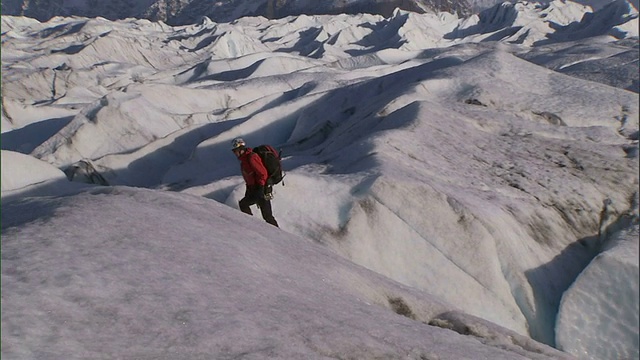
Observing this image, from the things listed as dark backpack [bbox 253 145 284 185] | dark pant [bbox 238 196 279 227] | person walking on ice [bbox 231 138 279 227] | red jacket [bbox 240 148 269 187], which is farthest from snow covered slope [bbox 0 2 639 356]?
red jacket [bbox 240 148 269 187]

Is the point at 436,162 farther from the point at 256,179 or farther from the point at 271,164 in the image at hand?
the point at 256,179

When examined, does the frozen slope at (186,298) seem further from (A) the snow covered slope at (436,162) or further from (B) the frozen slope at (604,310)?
(B) the frozen slope at (604,310)

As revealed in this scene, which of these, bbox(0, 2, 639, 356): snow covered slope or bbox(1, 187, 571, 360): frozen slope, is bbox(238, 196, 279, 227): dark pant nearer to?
bbox(0, 2, 639, 356): snow covered slope

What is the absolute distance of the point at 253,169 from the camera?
24.3 feet

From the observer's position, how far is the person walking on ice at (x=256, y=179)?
24.2 feet

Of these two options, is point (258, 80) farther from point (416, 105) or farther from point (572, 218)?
point (572, 218)

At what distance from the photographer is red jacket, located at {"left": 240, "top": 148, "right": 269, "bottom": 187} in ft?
24.2

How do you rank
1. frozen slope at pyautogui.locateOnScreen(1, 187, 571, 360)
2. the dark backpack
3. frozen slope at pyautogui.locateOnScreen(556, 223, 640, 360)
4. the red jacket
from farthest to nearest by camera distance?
1. the dark backpack
2. the red jacket
3. frozen slope at pyautogui.locateOnScreen(556, 223, 640, 360)
4. frozen slope at pyautogui.locateOnScreen(1, 187, 571, 360)

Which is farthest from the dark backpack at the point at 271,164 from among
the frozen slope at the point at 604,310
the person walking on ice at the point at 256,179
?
the frozen slope at the point at 604,310

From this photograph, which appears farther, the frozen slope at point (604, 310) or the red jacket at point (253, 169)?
the red jacket at point (253, 169)

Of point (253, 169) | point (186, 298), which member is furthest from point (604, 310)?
point (186, 298)

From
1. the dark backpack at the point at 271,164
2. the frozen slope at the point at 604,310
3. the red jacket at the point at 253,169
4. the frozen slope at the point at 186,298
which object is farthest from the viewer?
the dark backpack at the point at 271,164

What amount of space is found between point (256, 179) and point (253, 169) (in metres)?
0.16

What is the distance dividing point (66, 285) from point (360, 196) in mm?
5096
